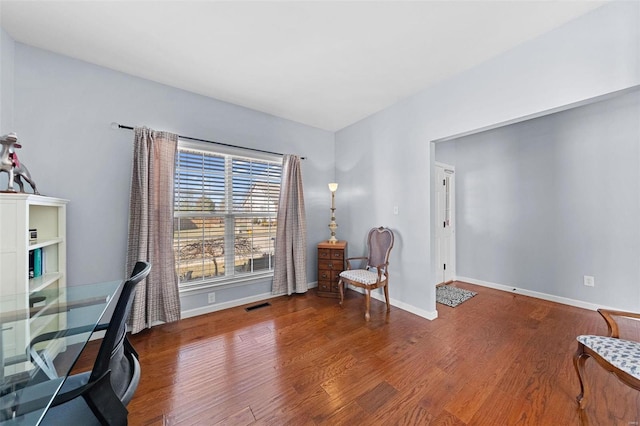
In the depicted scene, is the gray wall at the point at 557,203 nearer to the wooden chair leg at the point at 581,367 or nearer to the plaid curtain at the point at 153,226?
the wooden chair leg at the point at 581,367

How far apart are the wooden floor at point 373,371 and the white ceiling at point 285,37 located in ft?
8.85

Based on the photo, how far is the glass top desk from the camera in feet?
2.70

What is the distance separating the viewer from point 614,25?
1.61 m

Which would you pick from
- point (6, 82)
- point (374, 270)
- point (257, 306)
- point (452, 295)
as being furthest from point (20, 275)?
point (452, 295)

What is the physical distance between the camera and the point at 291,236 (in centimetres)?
343

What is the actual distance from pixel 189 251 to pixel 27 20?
90.3 inches

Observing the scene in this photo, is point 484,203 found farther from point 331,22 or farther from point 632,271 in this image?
point 331,22

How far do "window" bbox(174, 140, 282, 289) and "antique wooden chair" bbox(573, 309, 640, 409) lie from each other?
10.2 ft

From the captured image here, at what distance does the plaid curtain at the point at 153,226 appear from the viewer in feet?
7.70

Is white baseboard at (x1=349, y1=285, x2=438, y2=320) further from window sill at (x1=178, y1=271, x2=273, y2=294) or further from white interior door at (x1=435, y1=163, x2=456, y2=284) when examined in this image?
window sill at (x1=178, y1=271, x2=273, y2=294)

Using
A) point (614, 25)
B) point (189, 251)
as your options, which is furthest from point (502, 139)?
point (189, 251)

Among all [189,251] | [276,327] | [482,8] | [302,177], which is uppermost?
[482,8]

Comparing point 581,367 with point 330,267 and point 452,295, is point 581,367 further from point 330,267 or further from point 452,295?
point 330,267

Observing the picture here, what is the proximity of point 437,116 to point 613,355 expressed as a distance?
92.0 inches
